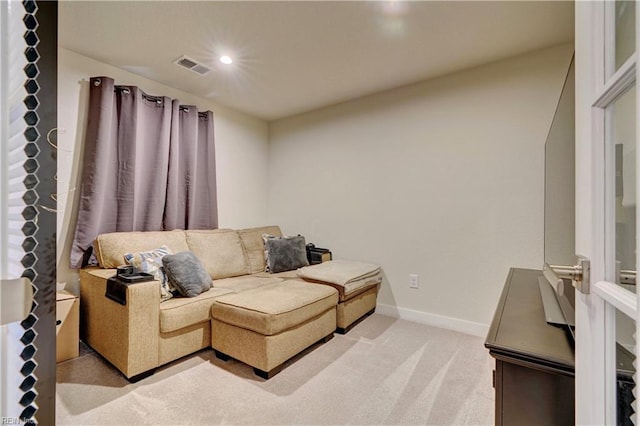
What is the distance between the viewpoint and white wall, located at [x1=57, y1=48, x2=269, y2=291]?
2.39 m

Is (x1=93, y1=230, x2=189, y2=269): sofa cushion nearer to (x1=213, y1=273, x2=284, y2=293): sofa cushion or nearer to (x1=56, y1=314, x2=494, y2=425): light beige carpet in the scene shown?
(x1=213, y1=273, x2=284, y2=293): sofa cushion

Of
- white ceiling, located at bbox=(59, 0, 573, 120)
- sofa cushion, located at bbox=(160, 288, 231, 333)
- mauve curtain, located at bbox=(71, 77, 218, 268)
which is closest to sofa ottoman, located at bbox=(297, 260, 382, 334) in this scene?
sofa cushion, located at bbox=(160, 288, 231, 333)

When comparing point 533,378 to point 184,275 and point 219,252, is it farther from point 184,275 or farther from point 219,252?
point 219,252

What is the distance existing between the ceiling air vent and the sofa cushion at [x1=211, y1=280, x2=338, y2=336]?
6.58 feet

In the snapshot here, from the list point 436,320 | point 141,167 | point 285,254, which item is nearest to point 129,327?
point 141,167

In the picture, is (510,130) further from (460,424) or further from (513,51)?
(460,424)

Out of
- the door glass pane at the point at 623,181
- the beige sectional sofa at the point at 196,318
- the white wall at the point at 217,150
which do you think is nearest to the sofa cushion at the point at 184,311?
the beige sectional sofa at the point at 196,318

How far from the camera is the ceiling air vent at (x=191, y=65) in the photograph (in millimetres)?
2500

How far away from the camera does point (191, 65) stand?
2613mm

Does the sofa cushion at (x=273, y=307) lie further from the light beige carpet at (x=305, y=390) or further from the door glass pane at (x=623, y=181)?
the door glass pane at (x=623, y=181)

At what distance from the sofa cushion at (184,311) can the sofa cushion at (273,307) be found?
0.07 metres

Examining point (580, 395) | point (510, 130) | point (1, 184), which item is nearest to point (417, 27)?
point (510, 130)

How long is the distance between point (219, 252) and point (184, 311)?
95 cm

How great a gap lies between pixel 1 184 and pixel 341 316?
2.52 metres
